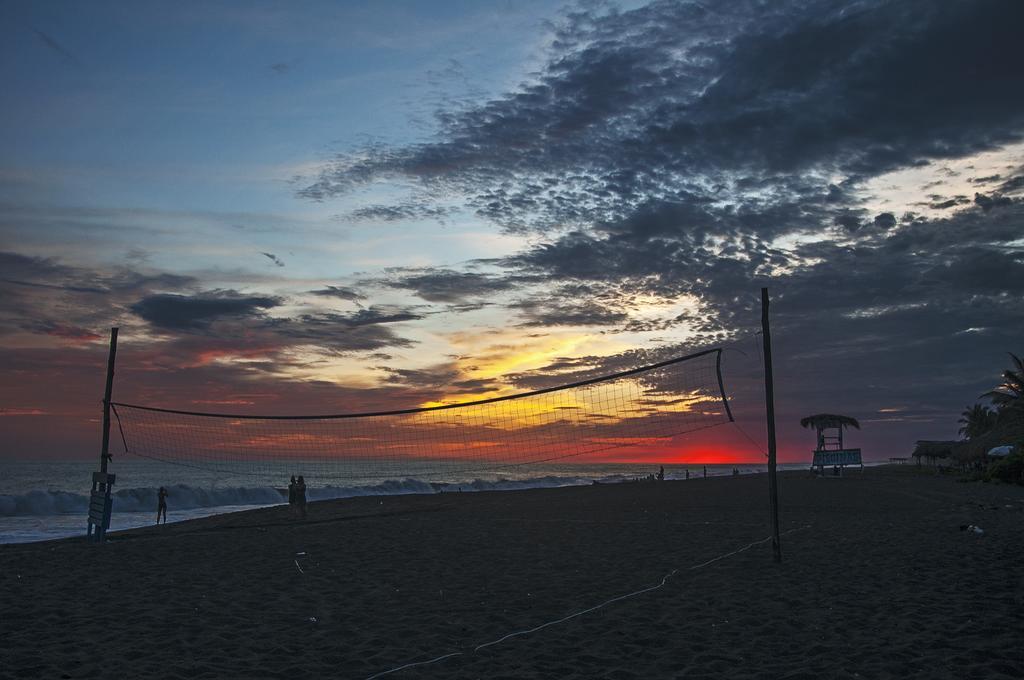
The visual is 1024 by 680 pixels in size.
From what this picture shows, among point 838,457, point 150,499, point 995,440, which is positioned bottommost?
point 150,499

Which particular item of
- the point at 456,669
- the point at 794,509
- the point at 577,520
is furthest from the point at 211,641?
the point at 794,509

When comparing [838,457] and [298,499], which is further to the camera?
[838,457]

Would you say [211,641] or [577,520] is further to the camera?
[577,520]

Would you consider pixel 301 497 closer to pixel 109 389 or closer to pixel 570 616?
pixel 109 389

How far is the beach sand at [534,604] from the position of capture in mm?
6469

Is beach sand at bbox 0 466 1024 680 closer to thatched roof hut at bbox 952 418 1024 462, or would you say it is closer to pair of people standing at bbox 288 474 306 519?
pair of people standing at bbox 288 474 306 519

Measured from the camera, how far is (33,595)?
982cm

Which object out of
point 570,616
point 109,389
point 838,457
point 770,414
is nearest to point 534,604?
point 570,616

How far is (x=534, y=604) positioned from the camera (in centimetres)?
882

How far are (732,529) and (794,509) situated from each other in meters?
5.80

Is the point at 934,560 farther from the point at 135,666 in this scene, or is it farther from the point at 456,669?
the point at 135,666

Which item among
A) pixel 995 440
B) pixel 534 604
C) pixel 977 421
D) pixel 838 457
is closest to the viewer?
pixel 534 604

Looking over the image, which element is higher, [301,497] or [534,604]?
[301,497]

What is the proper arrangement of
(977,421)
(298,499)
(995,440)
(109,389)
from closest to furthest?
(109,389) → (298,499) → (995,440) → (977,421)
